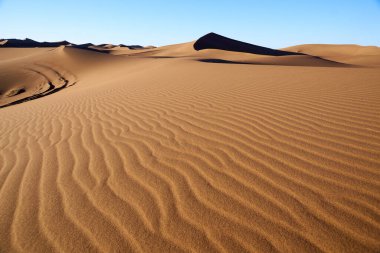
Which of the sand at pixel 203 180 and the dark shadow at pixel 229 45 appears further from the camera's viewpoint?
the dark shadow at pixel 229 45

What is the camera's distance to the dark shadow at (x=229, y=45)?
130 feet

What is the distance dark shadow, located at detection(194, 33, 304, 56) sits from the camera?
39.7 meters

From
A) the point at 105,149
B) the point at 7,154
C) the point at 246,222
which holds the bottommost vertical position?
the point at 7,154

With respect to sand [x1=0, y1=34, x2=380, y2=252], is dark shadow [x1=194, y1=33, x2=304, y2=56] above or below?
below

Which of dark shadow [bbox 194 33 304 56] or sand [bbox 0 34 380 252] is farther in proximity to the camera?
dark shadow [bbox 194 33 304 56]

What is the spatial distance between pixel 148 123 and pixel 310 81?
13.8 ft

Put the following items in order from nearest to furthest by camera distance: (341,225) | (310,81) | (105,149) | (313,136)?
(341,225) → (313,136) → (105,149) → (310,81)

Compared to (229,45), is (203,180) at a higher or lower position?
higher

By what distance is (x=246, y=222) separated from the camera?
1.86 metres

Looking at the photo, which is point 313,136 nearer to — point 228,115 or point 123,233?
point 228,115

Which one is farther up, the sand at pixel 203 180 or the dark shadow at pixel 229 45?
the sand at pixel 203 180

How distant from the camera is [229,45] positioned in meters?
42.8

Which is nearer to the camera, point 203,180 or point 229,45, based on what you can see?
point 203,180

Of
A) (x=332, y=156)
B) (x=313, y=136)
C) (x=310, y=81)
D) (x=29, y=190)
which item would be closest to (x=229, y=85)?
(x=310, y=81)
